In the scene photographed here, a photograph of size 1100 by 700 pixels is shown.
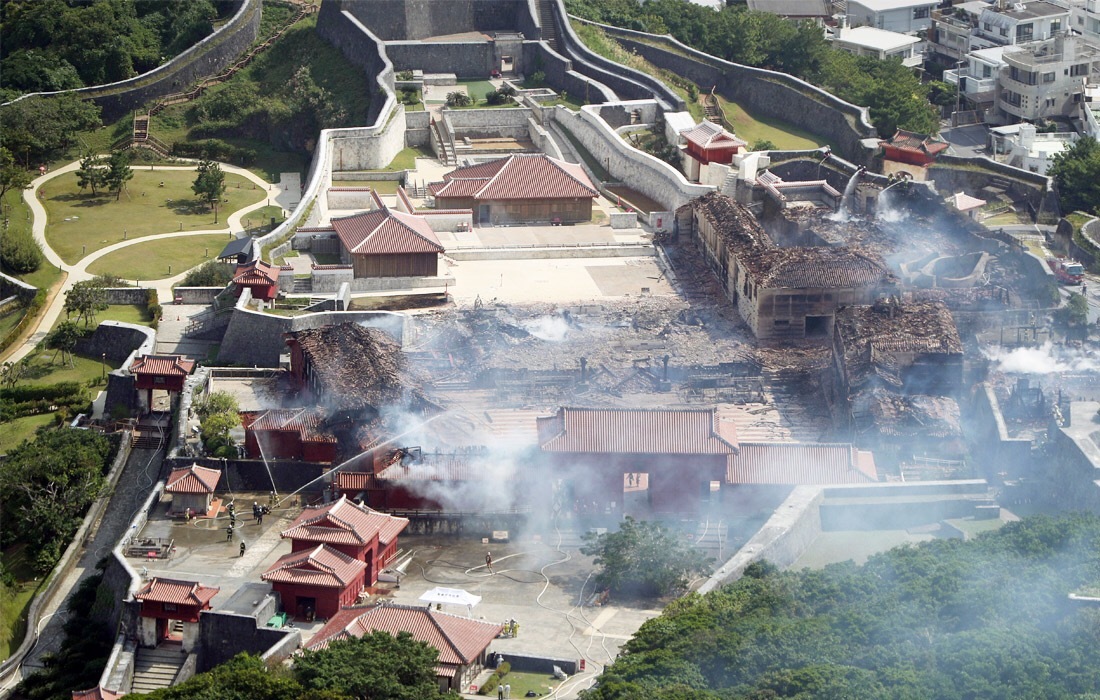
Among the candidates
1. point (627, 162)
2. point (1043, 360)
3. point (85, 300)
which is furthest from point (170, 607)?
point (627, 162)

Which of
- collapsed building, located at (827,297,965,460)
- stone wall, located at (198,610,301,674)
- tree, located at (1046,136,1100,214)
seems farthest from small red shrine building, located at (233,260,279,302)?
tree, located at (1046,136,1100,214)

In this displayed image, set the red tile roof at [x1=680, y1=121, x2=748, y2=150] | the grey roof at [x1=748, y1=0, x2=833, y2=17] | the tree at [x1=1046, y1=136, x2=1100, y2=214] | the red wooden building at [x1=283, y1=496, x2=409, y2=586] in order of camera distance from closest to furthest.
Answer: the red wooden building at [x1=283, y1=496, x2=409, y2=586], the red tile roof at [x1=680, y1=121, x2=748, y2=150], the tree at [x1=1046, y1=136, x2=1100, y2=214], the grey roof at [x1=748, y1=0, x2=833, y2=17]

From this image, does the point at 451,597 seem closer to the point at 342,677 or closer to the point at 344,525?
the point at 344,525

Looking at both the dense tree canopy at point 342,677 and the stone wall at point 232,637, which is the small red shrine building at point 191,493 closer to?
the stone wall at point 232,637

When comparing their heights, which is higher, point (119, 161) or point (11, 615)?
point (119, 161)

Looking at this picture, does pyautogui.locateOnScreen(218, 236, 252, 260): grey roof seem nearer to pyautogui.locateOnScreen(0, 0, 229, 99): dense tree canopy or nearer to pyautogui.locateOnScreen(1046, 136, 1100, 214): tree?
pyautogui.locateOnScreen(0, 0, 229, 99): dense tree canopy

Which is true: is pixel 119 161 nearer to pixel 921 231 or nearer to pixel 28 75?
pixel 28 75

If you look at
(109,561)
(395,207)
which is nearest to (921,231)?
(395,207)
